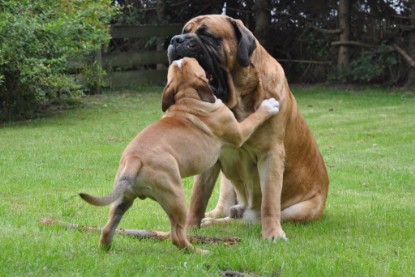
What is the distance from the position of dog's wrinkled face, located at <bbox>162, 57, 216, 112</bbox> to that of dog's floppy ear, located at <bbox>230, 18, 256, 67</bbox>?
0.42 m

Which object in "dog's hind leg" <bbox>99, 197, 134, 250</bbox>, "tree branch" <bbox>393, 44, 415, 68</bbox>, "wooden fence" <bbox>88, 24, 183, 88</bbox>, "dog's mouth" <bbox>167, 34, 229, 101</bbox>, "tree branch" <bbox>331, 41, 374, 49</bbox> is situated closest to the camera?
"dog's hind leg" <bbox>99, 197, 134, 250</bbox>

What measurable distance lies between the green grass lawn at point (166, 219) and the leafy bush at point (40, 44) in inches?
26.8

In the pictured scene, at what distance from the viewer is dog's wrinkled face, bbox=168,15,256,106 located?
5.61 meters

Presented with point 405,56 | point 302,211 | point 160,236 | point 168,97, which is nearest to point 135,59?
point 405,56

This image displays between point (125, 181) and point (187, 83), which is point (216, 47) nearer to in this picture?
point (187, 83)

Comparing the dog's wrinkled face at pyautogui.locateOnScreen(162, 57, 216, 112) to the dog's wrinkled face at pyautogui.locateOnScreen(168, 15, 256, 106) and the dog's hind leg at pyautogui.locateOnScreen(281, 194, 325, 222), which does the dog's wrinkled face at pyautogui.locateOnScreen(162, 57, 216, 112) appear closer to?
the dog's wrinkled face at pyautogui.locateOnScreen(168, 15, 256, 106)

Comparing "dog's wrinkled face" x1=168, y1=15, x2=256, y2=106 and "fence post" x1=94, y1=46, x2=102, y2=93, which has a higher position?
"dog's wrinkled face" x1=168, y1=15, x2=256, y2=106

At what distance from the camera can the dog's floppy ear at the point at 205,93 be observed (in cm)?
541

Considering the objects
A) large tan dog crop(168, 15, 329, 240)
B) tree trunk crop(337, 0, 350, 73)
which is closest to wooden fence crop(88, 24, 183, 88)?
tree trunk crop(337, 0, 350, 73)

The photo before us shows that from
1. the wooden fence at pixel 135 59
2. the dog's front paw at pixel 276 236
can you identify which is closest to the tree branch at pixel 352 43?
the wooden fence at pixel 135 59

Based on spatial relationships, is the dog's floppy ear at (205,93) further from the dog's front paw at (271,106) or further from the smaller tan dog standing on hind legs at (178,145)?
the dog's front paw at (271,106)

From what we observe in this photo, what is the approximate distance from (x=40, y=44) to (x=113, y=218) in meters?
9.27

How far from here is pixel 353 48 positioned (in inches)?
819

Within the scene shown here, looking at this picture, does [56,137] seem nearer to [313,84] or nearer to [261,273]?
[261,273]
